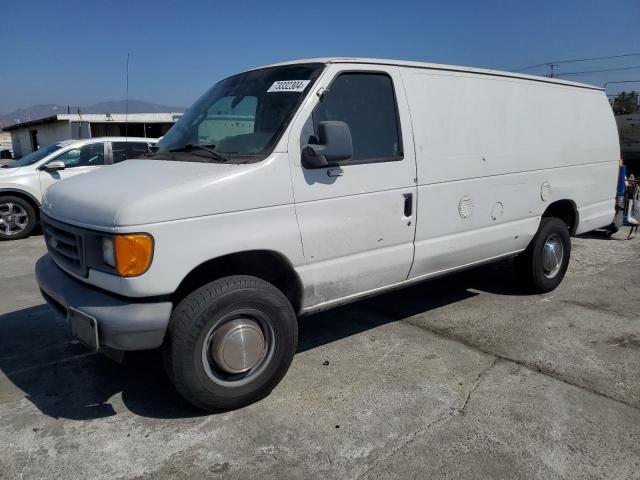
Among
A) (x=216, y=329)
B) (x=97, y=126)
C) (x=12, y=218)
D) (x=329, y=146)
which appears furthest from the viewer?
(x=97, y=126)

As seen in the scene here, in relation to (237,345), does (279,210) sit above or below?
above

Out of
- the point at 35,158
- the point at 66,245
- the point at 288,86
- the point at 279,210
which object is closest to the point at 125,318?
the point at 66,245

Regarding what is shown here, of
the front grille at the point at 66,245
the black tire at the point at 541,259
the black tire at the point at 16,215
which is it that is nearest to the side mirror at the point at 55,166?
the black tire at the point at 16,215

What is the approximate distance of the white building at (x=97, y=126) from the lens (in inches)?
1024

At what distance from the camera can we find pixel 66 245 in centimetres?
338

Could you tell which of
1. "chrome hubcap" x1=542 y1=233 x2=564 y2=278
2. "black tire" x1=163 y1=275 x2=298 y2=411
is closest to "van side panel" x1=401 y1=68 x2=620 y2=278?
"chrome hubcap" x1=542 y1=233 x2=564 y2=278

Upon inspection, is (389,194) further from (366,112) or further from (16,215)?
(16,215)

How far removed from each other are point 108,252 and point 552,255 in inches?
176

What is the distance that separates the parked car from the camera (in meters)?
9.02

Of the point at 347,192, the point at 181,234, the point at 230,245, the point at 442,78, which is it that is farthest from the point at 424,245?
the point at 181,234

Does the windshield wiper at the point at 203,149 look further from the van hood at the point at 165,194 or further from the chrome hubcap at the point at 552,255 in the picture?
the chrome hubcap at the point at 552,255

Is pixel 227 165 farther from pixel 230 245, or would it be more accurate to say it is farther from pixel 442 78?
pixel 442 78

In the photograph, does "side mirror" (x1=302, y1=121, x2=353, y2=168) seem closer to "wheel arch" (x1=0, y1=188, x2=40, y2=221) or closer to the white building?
"wheel arch" (x1=0, y1=188, x2=40, y2=221)

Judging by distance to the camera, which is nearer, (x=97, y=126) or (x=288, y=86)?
(x=288, y=86)
